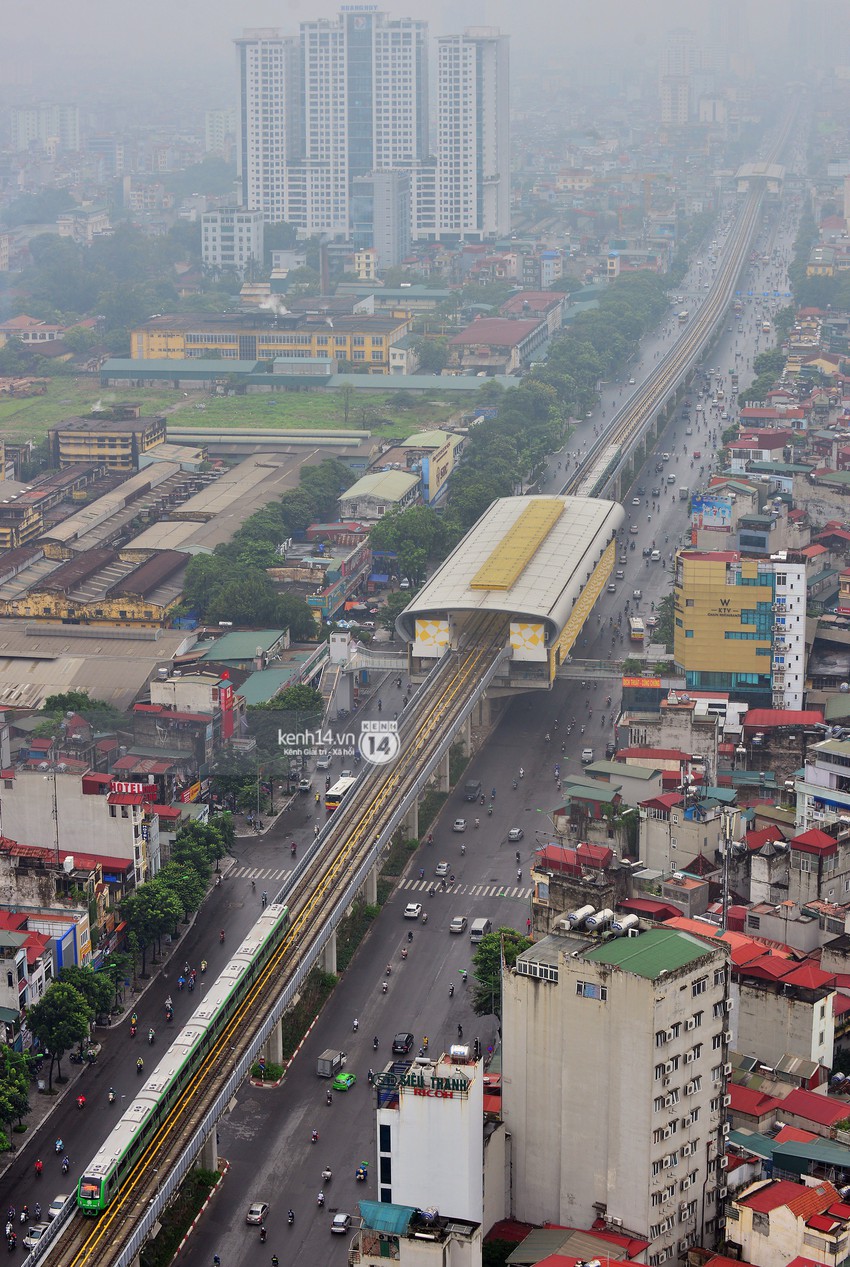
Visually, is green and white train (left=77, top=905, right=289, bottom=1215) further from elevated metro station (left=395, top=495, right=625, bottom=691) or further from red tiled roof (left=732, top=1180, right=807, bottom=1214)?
elevated metro station (left=395, top=495, right=625, bottom=691)

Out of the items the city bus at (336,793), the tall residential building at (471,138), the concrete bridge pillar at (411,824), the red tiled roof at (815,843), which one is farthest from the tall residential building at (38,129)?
the red tiled roof at (815,843)

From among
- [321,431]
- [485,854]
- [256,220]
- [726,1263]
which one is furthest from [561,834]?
[256,220]

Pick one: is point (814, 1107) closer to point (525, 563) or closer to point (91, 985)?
point (91, 985)

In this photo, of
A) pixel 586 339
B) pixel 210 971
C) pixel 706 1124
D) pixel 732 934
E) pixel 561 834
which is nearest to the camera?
pixel 706 1124

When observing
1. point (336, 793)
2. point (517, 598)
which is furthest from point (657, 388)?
point (336, 793)

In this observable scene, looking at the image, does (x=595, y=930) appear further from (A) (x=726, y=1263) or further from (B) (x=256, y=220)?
(B) (x=256, y=220)

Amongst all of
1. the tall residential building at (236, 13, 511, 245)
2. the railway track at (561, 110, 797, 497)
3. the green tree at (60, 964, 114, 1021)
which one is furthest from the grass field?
the green tree at (60, 964, 114, 1021)

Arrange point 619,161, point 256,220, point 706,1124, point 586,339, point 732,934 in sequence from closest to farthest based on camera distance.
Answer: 1. point 706,1124
2. point 732,934
3. point 586,339
4. point 256,220
5. point 619,161
